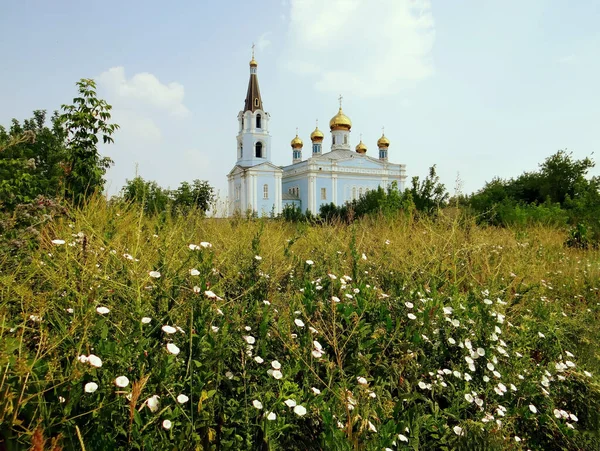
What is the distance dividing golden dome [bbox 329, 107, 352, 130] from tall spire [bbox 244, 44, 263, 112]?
9366mm

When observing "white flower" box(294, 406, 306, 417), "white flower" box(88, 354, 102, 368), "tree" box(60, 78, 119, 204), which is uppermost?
"tree" box(60, 78, 119, 204)

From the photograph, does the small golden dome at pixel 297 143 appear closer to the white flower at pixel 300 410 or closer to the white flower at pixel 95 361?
the white flower at pixel 300 410

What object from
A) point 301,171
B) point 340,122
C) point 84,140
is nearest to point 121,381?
point 84,140

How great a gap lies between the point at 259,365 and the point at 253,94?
153 ft

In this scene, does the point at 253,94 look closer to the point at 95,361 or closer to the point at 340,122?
the point at 340,122

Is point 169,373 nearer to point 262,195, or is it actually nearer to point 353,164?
point 262,195

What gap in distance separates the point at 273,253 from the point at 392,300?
1.44 m

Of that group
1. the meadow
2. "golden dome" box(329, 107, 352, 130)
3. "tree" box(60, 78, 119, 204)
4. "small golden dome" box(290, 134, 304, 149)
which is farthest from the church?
the meadow

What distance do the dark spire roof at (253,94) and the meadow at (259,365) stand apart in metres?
43.9

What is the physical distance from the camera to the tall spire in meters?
45.8

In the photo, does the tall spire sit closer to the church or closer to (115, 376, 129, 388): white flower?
the church

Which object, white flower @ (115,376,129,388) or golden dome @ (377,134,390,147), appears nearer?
white flower @ (115,376,129,388)

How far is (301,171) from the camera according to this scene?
48.0m

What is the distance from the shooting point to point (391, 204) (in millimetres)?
17203
